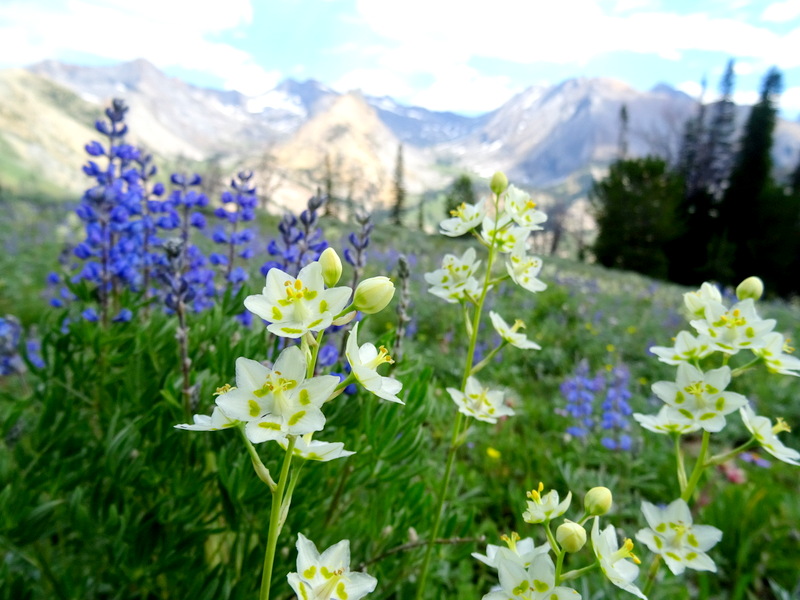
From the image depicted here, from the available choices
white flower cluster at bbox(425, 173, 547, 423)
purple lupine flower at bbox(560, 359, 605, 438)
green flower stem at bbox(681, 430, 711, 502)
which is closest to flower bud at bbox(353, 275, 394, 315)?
white flower cluster at bbox(425, 173, 547, 423)

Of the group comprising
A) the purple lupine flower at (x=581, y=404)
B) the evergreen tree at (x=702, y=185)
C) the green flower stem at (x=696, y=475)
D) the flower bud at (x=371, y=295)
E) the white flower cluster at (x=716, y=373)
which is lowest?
the evergreen tree at (x=702, y=185)

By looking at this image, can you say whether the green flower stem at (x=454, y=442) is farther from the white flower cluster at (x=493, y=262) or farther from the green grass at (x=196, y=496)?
the green grass at (x=196, y=496)

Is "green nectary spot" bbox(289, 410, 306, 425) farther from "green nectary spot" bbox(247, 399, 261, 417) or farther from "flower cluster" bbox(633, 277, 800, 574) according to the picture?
"flower cluster" bbox(633, 277, 800, 574)

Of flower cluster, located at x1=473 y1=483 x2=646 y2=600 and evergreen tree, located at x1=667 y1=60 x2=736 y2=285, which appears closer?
flower cluster, located at x1=473 y1=483 x2=646 y2=600

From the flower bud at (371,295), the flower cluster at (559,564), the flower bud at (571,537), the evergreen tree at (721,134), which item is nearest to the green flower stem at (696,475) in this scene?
the flower cluster at (559,564)

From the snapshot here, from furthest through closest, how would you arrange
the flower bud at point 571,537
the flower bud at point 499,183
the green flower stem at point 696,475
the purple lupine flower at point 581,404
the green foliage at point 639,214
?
the green foliage at point 639,214
the purple lupine flower at point 581,404
the flower bud at point 499,183
the green flower stem at point 696,475
the flower bud at point 571,537

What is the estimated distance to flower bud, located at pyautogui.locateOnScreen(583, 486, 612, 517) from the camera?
958mm

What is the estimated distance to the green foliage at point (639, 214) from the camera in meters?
27.1

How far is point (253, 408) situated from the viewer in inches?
34.4

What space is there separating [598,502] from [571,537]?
107mm

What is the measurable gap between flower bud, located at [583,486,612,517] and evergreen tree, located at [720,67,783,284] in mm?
33147

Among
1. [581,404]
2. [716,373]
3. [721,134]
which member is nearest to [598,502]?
[716,373]

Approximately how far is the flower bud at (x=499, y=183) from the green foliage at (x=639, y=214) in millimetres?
28520

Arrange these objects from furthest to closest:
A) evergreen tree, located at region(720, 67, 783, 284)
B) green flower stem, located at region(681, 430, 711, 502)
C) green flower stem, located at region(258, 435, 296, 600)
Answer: evergreen tree, located at region(720, 67, 783, 284), green flower stem, located at region(681, 430, 711, 502), green flower stem, located at region(258, 435, 296, 600)
